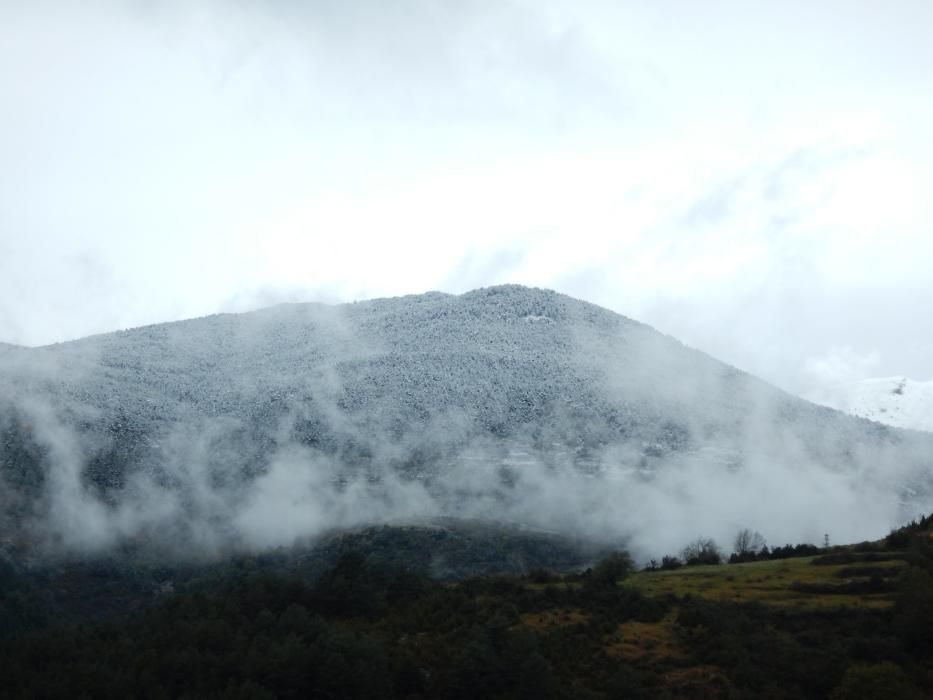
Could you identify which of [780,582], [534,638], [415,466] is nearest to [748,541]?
[780,582]

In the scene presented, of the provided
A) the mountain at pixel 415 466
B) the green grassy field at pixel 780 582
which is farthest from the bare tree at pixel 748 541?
the green grassy field at pixel 780 582

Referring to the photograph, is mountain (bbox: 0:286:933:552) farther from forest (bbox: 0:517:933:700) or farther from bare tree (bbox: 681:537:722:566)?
forest (bbox: 0:517:933:700)

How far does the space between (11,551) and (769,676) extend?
379ft

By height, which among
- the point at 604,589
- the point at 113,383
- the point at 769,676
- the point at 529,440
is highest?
the point at 113,383

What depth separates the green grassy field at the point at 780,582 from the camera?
79438 mm

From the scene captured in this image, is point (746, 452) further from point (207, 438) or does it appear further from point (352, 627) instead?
point (352, 627)

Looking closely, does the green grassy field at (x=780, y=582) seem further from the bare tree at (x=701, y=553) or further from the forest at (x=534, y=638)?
the bare tree at (x=701, y=553)

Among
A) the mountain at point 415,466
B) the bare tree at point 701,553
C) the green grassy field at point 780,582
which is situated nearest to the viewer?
the green grassy field at point 780,582

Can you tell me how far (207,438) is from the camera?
614 ft

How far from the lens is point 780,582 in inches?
3408

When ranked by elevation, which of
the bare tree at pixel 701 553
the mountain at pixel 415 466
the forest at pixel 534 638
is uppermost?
the mountain at pixel 415 466

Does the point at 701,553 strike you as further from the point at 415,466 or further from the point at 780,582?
the point at 415,466

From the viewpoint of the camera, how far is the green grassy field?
79438mm

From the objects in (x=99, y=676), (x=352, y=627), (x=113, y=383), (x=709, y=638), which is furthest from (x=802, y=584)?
(x=113, y=383)
